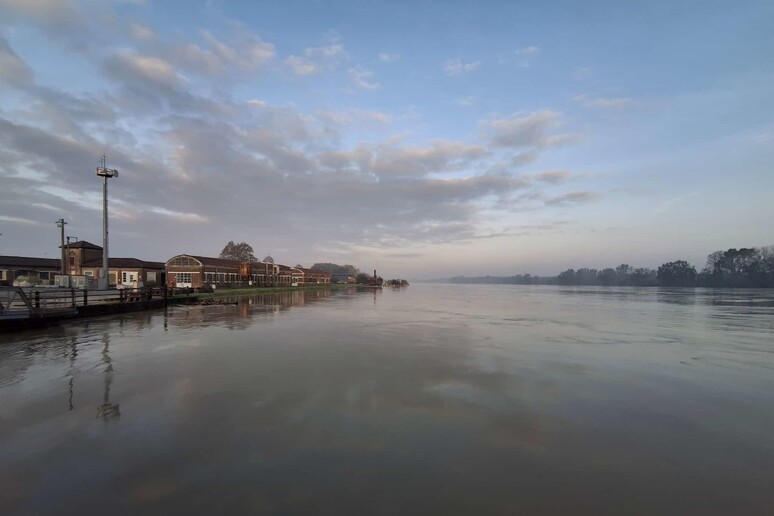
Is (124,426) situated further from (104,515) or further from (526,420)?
(526,420)

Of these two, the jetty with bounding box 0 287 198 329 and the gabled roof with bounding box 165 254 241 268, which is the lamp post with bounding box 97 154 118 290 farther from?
the gabled roof with bounding box 165 254 241 268

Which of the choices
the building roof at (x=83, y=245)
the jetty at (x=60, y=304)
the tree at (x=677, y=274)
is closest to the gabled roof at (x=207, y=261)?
the building roof at (x=83, y=245)

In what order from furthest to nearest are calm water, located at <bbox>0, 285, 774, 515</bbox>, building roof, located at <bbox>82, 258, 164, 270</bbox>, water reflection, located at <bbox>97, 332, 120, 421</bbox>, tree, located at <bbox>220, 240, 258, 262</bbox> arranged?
tree, located at <bbox>220, 240, 258, 262</bbox>
building roof, located at <bbox>82, 258, 164, 270</bbox>
water reflection, located at <bbox>97, 332, 120, 421</bbox>
calm water, located at <bbox>0, 285, 774, 515</bbox>

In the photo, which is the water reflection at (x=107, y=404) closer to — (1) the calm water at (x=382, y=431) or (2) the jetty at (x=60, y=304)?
(1) the calm water at (x=382, y=431)

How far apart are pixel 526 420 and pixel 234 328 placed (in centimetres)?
1746

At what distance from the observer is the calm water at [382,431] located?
4.90 metres

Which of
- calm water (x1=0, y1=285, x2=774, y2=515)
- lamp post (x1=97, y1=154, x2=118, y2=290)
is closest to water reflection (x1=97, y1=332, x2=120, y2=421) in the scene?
calm water (x1=0, y1=285, x2=774, y2=515)

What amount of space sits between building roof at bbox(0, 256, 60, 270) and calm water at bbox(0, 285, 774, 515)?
5758 cm

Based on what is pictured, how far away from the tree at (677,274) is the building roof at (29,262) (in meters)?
216

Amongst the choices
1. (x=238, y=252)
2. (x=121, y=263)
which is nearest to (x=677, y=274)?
(x=238, y=252)

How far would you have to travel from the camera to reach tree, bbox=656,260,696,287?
553 feet

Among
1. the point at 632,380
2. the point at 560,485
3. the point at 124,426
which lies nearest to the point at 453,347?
the point at 632,380

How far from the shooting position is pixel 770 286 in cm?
13638

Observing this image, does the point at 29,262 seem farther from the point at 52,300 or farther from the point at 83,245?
the point at 52,300
